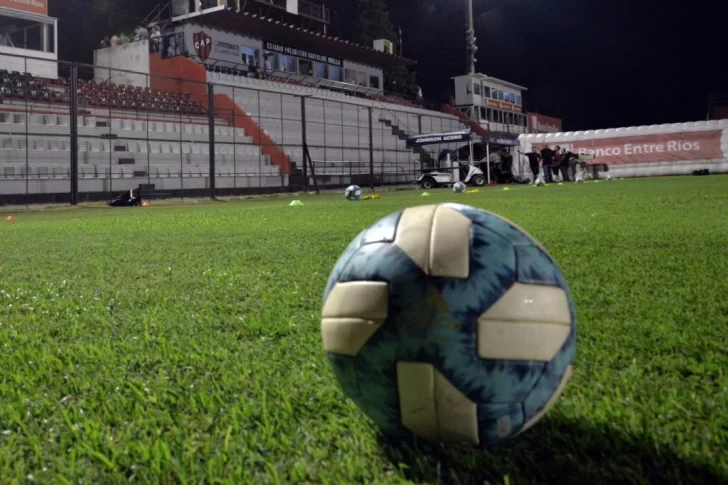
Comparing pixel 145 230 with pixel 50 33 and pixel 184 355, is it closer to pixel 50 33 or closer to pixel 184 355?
pixel 184 355

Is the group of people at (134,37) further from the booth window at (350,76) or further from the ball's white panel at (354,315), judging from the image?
the ball's white panel at (354,315)

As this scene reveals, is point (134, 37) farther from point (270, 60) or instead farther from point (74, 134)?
point (74, 134)

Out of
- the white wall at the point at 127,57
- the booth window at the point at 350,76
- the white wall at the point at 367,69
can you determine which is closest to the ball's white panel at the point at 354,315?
the white wall at the point at 127,57

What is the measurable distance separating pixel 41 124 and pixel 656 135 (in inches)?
1087

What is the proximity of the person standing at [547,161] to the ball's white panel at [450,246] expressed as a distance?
2765 centimetres

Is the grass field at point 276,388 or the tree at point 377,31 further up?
the tree at point 377,31

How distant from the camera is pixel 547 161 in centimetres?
2820

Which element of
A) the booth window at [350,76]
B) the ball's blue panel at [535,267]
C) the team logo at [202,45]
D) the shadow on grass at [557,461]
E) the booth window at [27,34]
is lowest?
the shadow on grass at [557,461]

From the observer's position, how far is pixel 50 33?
27.2m

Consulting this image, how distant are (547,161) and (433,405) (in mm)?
28154

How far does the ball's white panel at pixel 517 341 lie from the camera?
130cm

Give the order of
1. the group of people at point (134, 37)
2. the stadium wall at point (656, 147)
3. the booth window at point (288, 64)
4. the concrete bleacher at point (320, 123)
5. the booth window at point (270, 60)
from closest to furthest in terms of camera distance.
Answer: the concrete bleacher at point (320, 123)
the group of people at point (134, 37)
the stadium wall at point (656, 147)
the booth window at point (270, 60)
the booth window at point (288, 64)

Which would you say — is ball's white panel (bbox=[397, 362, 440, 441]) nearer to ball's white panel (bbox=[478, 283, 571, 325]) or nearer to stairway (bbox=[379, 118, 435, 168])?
ball's white panel (bbox=[478, 283, 571, 325])

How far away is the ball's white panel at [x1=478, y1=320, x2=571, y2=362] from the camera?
1.30m
